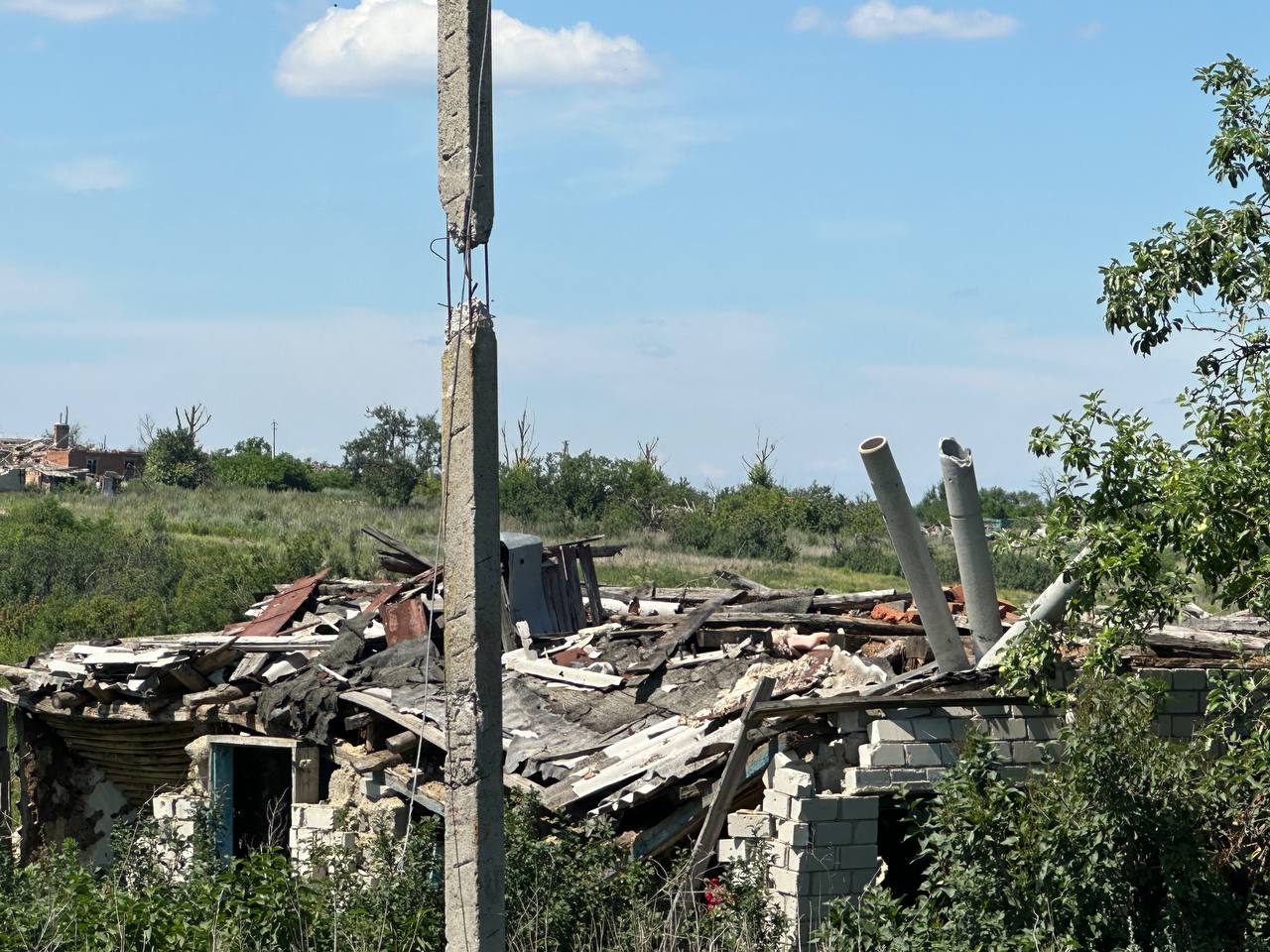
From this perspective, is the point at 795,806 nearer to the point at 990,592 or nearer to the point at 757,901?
the point at 757,901

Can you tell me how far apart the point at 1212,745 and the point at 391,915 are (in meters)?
4.96

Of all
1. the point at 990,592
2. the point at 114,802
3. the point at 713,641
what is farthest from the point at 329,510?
the point at 990,592

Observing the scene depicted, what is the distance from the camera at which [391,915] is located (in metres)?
8.07

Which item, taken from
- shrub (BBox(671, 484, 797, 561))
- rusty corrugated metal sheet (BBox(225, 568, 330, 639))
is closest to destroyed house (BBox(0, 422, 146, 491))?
shrub (BBox(671, 484, 797, 561))

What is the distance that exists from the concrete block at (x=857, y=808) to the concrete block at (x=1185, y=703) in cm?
205

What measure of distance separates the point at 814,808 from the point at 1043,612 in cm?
197

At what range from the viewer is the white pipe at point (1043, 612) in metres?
9.19

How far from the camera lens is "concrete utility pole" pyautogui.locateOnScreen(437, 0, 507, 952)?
632 cm

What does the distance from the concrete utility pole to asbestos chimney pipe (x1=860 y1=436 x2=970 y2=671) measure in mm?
4236

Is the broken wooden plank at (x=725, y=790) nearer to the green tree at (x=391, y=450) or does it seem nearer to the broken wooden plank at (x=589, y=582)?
the broken wooden plank at (x=589, y=582)

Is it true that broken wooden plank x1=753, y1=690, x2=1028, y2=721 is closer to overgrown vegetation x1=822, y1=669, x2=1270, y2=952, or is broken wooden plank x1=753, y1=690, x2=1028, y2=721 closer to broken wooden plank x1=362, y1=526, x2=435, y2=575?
overgrown vegetation x1=822, y1=669, x2=1270, y2=952

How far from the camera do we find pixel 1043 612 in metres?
9.45

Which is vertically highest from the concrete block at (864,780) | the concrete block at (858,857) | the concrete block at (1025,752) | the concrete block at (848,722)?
the concrete block at (848,722)

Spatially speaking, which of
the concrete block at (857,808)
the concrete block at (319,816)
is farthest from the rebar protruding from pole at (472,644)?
the concrete block at (319,816)
